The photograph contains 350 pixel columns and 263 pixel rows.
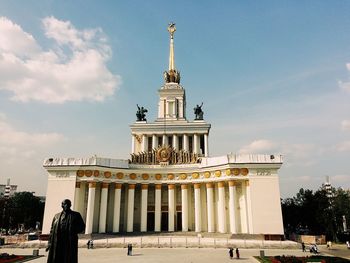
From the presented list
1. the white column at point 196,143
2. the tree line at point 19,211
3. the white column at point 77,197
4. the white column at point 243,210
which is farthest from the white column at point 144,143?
the tree line at point 19,211

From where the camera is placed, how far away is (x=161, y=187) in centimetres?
3684

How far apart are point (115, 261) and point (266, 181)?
63.2ft

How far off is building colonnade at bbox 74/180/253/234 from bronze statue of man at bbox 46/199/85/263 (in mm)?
26380

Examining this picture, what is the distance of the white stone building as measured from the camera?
30656 mm

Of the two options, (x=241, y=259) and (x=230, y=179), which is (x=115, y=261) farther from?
(x=230, y=179)

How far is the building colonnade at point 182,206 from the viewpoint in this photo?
103ft

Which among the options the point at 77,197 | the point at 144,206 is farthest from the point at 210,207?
the point at 77,197

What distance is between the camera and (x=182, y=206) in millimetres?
34688

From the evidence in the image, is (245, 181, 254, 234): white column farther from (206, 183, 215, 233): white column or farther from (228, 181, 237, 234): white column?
(206, 183, 215, 233): white column

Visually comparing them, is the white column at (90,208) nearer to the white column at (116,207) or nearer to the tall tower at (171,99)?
the white column at (116,207)

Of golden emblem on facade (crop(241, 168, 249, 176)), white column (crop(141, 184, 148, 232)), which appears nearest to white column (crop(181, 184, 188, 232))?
white column (crop(141, 184, 148, 232))

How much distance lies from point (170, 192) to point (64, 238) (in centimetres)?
2951

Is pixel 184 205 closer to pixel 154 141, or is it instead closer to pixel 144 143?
pixel 154 141

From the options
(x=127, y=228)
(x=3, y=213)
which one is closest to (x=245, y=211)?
(x=127, y=228)
